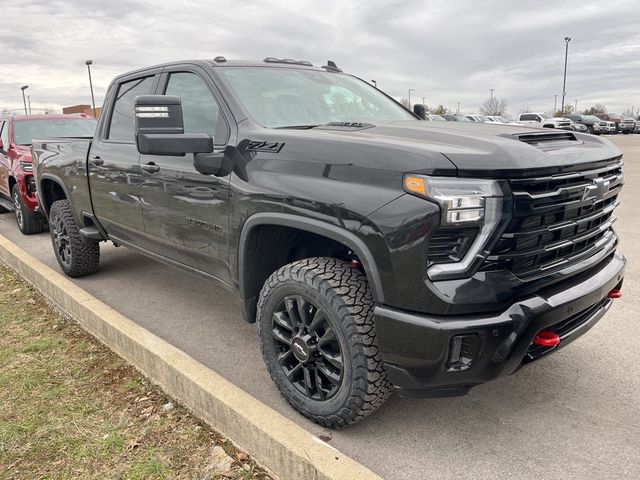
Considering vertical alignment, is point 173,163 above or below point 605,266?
above

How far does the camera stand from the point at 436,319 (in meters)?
2.14

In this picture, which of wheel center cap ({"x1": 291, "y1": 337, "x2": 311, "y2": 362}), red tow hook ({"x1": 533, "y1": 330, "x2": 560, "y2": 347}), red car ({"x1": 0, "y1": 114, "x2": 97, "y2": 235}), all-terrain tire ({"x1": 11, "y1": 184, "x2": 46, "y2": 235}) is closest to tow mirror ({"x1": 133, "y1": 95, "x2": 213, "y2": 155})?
wheel center cap ({"x1": 291, "y1": 337, "x2": 311, "y2": 362})

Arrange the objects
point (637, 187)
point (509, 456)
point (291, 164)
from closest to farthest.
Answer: point (509, 456)
point (291, 164)
point (637, 187)

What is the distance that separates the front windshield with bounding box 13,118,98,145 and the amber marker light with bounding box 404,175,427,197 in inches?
299

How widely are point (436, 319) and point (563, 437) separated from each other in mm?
1063

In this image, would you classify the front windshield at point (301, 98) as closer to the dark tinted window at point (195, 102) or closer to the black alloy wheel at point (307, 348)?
the dark tinted window at point (195, 102)

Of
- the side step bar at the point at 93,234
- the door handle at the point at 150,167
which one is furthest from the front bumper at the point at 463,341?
the side step bar at the point at 93,234

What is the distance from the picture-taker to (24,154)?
7.60m

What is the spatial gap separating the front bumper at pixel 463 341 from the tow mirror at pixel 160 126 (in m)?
1.43

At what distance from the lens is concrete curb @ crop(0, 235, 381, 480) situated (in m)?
2.25

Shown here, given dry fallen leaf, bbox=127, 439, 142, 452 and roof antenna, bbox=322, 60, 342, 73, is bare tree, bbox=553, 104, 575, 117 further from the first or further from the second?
dry fallen leaf, bbox=127, 439, 142, 452

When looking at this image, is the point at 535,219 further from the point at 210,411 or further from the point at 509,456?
the point at 210,411

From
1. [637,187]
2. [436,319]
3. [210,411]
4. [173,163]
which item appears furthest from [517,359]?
[637,187]

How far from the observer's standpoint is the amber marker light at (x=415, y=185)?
2125mm
